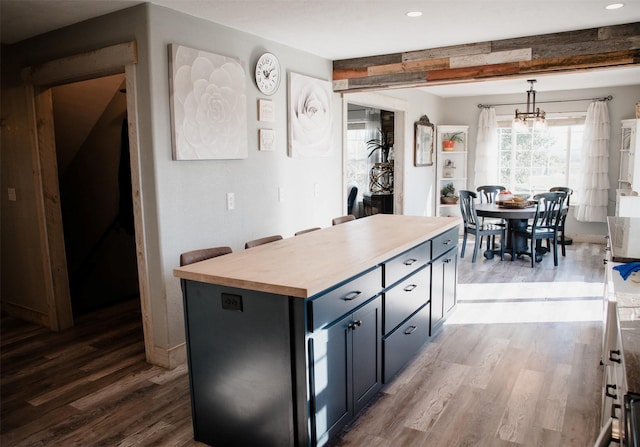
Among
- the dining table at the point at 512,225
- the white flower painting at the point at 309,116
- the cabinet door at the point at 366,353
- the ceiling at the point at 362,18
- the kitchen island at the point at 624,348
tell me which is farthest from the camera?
the dining table at the point at 512,225

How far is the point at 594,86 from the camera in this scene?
7.39 m

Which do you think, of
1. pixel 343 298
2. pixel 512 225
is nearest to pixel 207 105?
pixel 343 298

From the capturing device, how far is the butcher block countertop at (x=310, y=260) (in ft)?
7.00

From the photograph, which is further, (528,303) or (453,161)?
(453,161)

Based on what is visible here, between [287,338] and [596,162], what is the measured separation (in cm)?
707

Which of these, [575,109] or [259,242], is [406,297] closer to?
[259,242]

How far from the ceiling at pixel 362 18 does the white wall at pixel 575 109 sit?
345 centimetres

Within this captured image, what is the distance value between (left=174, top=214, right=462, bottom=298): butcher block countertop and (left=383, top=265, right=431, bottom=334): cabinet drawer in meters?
0.23

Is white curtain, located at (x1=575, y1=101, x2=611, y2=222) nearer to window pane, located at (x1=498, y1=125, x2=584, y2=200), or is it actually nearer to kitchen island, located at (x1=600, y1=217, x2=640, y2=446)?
window pane, located at (x1=498, y1=125, x2=584, y2=200)

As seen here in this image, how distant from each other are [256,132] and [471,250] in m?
4.37

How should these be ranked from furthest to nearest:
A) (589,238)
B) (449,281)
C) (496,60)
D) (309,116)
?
(589,238), (309,116), (496,60), (449,281)

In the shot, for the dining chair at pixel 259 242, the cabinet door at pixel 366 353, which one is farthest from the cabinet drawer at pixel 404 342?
the dining chair at pixel 259 242

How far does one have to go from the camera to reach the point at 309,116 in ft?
15.1

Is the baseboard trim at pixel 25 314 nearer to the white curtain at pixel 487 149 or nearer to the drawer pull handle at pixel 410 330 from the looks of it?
the drawer pull handle at pixel 410 330
